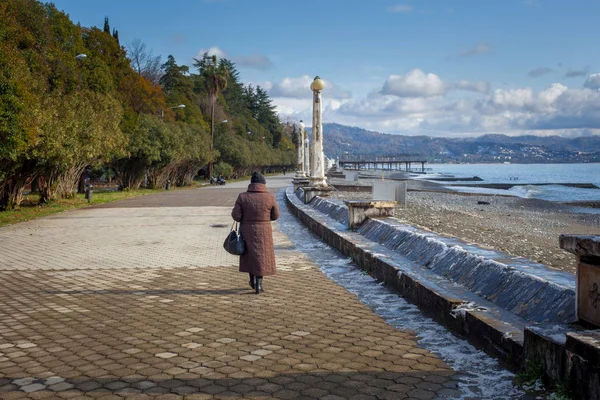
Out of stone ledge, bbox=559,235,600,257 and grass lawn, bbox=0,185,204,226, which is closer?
stone ledge, bbox=559,235,600,257

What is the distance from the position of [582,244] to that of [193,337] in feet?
11.3

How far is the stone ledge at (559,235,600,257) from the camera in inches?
150

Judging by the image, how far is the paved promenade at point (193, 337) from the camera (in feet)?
13.9

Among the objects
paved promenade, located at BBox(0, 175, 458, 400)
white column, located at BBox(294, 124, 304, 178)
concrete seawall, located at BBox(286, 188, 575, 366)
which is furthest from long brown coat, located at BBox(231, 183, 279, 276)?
white column, located at BBox(294, 124, 304, 178)

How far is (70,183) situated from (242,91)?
95234mm

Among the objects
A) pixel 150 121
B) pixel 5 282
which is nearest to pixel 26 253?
pixel 5 282

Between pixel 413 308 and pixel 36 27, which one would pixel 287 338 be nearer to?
pixel 413 308

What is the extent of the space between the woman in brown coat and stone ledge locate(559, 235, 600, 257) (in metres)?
3.99

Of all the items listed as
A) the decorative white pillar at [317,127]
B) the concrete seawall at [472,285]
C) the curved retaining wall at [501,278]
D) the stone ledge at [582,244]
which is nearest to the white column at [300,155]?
the decorative white pillar at [317,127]

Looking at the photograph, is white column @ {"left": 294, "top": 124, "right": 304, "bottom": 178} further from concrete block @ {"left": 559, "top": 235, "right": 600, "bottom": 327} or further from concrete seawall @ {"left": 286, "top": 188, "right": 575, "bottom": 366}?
concrete block @ {"left": 559, "top": 235, "right": 600, "bottom": 327}

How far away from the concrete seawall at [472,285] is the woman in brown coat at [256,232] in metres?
1.60

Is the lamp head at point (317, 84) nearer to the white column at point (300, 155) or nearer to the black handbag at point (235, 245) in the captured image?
the black handbag at point (235, 245)

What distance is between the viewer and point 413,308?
652cm

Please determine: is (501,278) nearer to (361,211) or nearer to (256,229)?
(256,229)
